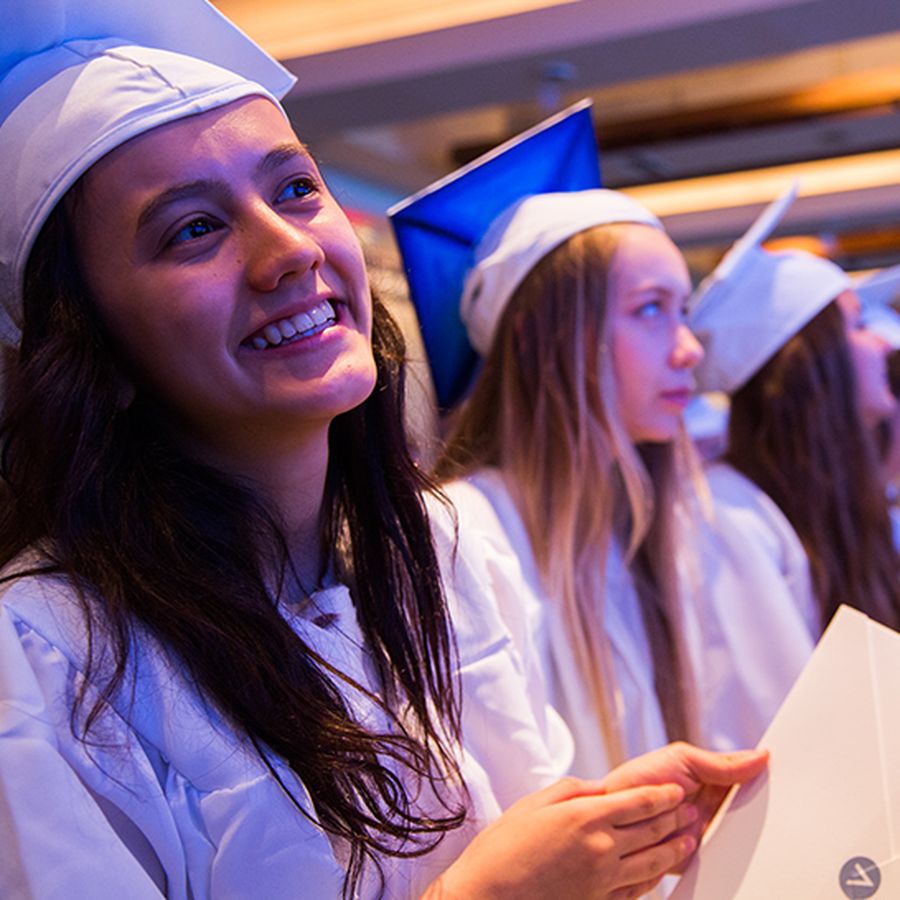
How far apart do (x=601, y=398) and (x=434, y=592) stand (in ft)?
2.33

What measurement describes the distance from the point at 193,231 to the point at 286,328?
0.39 feet

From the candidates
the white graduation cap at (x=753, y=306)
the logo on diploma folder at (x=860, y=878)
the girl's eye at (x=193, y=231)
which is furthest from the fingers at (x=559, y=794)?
the white graduation cap at (x=753, y=306)

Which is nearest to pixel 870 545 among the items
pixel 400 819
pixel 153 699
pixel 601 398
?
pixel 601 398

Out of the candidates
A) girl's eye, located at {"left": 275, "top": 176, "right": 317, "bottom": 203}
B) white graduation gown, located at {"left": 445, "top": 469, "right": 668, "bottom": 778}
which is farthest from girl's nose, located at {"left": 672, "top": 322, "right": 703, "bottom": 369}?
girl's eye, located at {"left": 275, "top": 176, "right": 317, "bottom": 203}

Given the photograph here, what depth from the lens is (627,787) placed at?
125 cm

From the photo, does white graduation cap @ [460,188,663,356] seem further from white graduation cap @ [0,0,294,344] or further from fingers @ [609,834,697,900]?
fingers @ [609,834,697,900]

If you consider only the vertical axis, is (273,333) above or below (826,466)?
above

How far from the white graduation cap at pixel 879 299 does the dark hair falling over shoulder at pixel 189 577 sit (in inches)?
79.2

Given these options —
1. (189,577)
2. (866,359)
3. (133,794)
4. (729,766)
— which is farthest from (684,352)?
(133,794)

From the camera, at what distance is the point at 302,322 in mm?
1113

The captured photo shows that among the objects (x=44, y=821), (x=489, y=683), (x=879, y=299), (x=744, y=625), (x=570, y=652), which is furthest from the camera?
(x=879, y=299)

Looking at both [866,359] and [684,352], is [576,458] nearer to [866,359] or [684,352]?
[684,352]

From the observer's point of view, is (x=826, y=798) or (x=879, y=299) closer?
(x=826, y=798)

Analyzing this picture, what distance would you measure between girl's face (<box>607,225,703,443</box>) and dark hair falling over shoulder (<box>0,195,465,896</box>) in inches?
32.3
